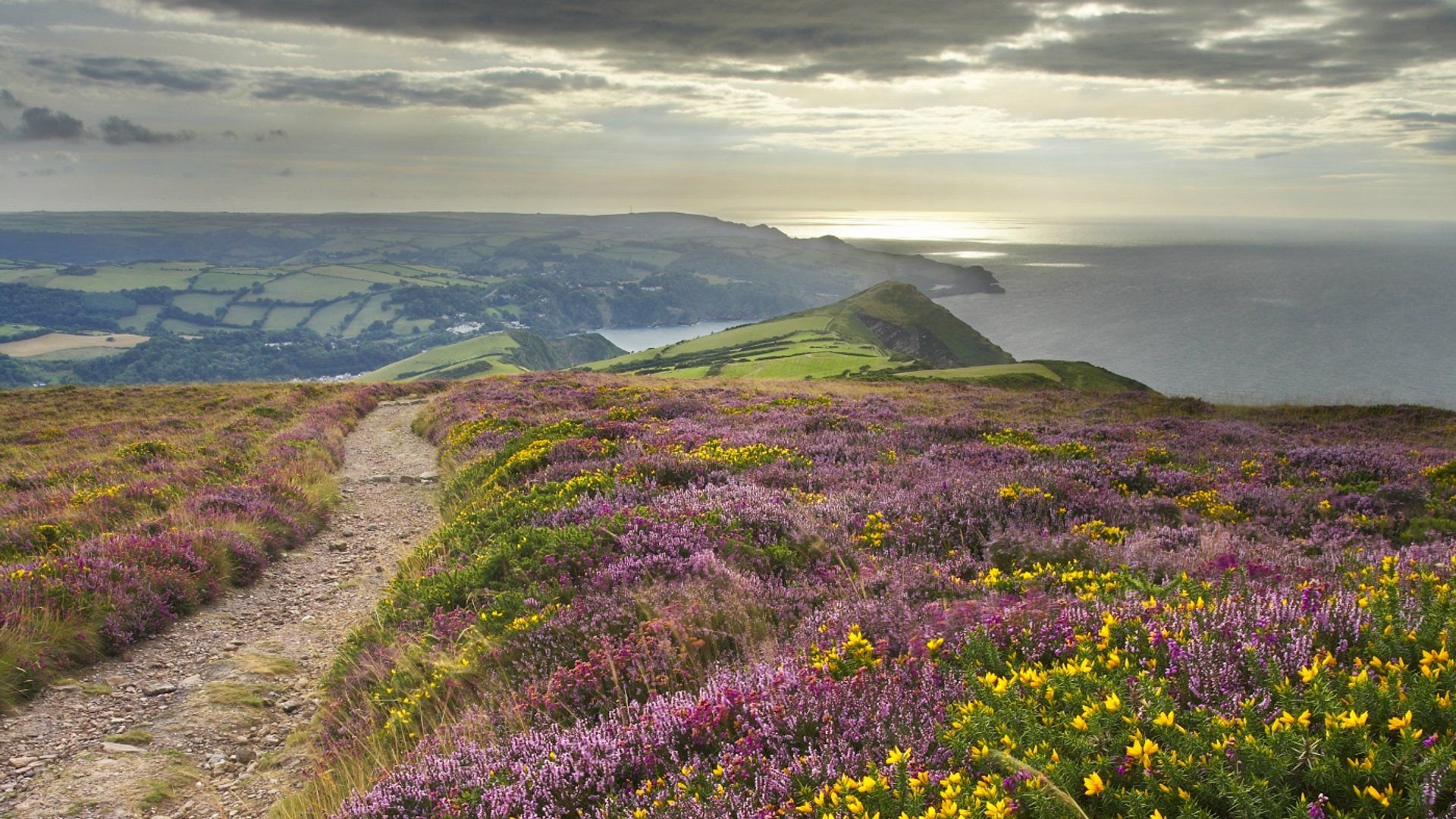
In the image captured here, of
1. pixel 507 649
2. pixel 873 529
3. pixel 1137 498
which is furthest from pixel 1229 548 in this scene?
pixel 507 649

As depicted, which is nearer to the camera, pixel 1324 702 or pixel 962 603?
pixel 1324 702

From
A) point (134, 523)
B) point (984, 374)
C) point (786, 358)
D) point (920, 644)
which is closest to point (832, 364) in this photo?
point (786, 358)

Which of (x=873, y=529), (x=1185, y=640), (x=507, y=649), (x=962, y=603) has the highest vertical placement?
(x=1185, y=640)

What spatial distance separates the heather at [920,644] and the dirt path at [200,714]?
2.49 feet

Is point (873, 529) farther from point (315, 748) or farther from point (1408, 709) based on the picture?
point (315, 748)

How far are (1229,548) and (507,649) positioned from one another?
703cm

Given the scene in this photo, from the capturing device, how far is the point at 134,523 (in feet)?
40.7

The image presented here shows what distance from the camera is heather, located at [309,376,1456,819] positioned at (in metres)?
3.10

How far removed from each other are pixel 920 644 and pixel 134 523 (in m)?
14.1

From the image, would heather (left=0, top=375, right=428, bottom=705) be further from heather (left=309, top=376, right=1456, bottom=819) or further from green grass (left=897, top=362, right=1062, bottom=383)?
green grass (left=897, top=362, right=1062, bottom=383)

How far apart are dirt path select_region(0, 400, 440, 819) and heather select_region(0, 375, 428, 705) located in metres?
0.41

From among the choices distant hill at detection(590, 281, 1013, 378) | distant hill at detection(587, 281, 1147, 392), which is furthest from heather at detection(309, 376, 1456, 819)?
distant hill at detection(590, 281, 1013, 378)

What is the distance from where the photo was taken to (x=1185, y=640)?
3979mm

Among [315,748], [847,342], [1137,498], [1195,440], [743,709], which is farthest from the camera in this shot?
[847,342]
